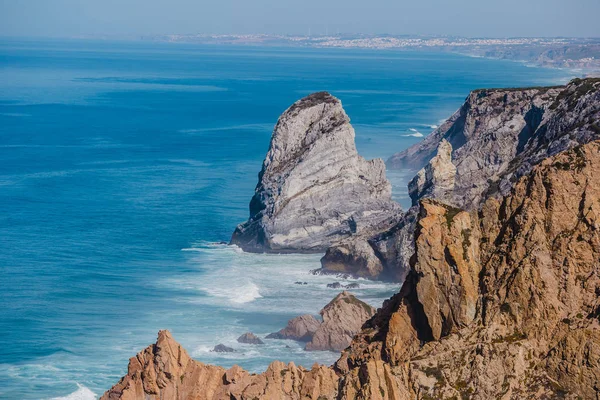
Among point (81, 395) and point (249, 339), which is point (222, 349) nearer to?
point (249, 339)

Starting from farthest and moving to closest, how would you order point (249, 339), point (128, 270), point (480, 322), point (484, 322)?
point (128, 270)
point (249, 339)
point (480, 322)
point (484, 322)

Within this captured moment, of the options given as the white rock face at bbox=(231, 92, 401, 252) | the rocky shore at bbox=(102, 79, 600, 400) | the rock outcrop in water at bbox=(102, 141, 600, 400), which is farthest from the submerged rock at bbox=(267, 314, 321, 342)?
the rock outcrop in water at bbox=(102, 141, 600, 400)

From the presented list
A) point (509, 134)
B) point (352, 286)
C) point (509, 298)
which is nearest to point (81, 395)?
point (352, 286)

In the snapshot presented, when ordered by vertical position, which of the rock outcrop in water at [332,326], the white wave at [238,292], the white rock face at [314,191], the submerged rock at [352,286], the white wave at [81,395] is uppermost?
the white rock face at [314,191]

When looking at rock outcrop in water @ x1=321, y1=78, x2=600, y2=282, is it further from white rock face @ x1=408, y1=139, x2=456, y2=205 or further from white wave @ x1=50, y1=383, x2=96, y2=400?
white wave @ x1=50, y1=383, x2=96, y2=400

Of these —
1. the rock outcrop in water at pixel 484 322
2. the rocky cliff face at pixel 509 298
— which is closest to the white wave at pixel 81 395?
the rock outcrop in water at pixel 484 322

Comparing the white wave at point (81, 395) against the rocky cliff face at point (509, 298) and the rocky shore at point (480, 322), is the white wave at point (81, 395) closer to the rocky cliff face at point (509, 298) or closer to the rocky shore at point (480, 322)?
the rocky shore at point (480, 322)

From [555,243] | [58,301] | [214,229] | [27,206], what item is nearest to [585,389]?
[555,243]
